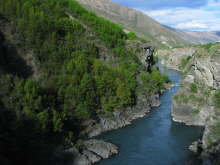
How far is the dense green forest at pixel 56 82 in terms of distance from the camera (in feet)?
141

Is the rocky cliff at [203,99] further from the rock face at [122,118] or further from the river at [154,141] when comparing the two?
the rock face at [122,118]

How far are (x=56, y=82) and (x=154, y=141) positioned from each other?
21.7m

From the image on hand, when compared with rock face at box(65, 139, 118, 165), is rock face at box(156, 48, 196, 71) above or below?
above

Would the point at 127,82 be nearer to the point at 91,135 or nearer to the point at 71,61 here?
the point at 71,61

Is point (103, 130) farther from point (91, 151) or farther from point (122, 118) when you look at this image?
point (91, 151)

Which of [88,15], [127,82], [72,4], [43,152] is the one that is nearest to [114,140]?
[43,152]

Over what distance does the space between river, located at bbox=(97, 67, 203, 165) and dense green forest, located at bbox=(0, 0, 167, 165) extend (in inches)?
281

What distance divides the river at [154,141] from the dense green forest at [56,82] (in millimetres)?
7149

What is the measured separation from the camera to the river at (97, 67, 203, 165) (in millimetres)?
44562

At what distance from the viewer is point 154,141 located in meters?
52.4

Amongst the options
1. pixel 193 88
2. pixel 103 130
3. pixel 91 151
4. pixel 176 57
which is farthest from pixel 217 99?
pixel 176 57

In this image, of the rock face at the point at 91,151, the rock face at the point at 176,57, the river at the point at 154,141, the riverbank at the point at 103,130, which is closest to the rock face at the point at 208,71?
the river at the point at 154,141

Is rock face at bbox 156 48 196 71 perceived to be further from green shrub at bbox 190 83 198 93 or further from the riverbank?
green shrub at bbox 190 83 198 93

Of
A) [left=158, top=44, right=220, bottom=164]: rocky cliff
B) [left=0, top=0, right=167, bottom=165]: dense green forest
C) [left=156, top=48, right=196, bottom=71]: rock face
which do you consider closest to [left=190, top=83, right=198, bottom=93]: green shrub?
[left=158, top=44, right=220, bottom=164]: rocky cliff
